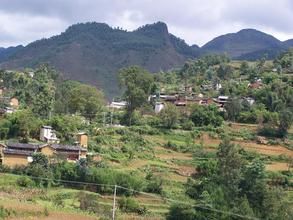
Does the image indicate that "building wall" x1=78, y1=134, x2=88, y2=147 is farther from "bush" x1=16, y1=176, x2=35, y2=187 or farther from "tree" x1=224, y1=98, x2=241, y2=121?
"tree" x1=224, y1=98, x2=241, y2=121

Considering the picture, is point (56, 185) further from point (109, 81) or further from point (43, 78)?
point (109, 81)

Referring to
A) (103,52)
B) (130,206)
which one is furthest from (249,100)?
(103,52)

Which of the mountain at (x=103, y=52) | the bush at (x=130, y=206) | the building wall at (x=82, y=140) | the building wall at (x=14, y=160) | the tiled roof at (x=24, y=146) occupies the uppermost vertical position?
the mountain at (x=103, y=52)

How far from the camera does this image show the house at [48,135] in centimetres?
4069

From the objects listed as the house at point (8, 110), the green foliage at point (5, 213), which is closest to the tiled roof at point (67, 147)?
the house at point (8, 110)

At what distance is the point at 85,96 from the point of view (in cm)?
4969

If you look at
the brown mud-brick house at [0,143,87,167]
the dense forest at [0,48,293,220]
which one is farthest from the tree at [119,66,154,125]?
the brown mud-brick house at [0,143,87,167]

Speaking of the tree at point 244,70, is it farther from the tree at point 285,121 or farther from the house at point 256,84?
the tree at point 285,121

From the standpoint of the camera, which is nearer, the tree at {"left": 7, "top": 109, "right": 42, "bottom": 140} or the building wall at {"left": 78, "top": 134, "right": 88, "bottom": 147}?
the tree at {"left": 7, "top": 109, "right": 42, "bottom": 140}

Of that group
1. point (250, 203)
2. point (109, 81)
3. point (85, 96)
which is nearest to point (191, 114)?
point (85, 96)

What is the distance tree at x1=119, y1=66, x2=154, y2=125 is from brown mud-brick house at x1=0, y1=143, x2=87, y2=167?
38.4 ft

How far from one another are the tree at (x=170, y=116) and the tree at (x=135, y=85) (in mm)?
2324

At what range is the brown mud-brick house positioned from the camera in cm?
3556

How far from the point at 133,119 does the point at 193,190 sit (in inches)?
764
